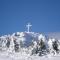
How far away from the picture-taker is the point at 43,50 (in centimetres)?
998

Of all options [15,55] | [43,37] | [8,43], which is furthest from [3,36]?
[43,37]

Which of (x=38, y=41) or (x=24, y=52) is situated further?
(x=38, y=41)

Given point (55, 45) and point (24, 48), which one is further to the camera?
point (55, 45)

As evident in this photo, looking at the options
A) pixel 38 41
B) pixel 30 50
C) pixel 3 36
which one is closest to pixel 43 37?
pixel 38 41

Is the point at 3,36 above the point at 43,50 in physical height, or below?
above

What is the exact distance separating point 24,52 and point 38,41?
974 millimetres

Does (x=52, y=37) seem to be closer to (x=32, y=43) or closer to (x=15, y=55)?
(x=32, y=43)

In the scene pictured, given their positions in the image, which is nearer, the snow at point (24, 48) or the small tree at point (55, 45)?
the snow at point (24, 48)

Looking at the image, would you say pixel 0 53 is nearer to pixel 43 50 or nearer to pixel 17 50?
pixel 17 50

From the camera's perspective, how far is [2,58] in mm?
9383

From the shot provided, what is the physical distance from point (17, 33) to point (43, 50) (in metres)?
1.39

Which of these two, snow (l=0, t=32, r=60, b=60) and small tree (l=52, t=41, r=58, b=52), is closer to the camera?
snow (l=0, t=32, r=60, b=60)

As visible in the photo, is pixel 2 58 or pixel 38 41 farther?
pixel 38 41

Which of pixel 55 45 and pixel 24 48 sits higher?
pixel 55 45
